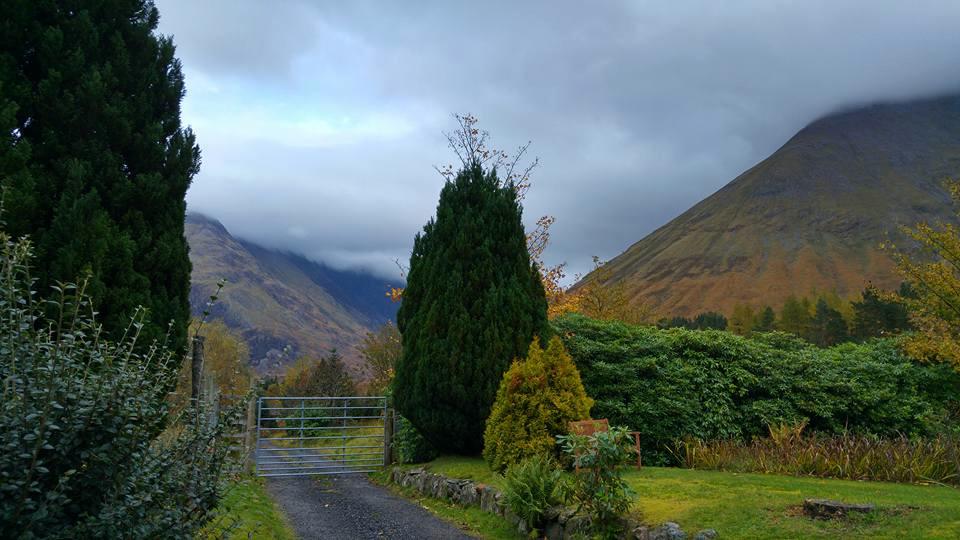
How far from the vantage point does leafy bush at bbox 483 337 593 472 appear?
980cm

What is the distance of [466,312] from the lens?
12.3 m

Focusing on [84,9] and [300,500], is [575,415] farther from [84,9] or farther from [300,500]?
[84,9]

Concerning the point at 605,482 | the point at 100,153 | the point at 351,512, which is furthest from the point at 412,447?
the point at 100,153

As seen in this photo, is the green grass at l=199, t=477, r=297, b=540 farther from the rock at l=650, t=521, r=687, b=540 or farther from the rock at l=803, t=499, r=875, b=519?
the rock at l=803, t=499, r=875, b=519

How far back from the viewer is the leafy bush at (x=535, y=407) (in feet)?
32.2

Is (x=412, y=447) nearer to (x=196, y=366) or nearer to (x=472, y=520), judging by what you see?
(x=472, y=520)

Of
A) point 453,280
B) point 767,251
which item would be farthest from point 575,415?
point 767,251

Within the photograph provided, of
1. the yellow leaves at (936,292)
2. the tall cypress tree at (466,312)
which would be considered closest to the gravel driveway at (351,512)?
the tall cypress tree at (466,312)

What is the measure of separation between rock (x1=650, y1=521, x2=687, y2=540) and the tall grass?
4466 mm

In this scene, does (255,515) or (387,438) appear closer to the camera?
(255,515)

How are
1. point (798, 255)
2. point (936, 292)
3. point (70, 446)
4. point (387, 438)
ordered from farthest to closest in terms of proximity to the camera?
point (798, 255) < point (387, 438) < point (936, 292) < point (70, 446)

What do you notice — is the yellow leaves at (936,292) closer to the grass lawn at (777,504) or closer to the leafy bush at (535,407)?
the grass lawn at (777,504)

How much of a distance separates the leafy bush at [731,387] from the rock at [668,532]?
5760 mm

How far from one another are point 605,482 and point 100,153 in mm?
6888
